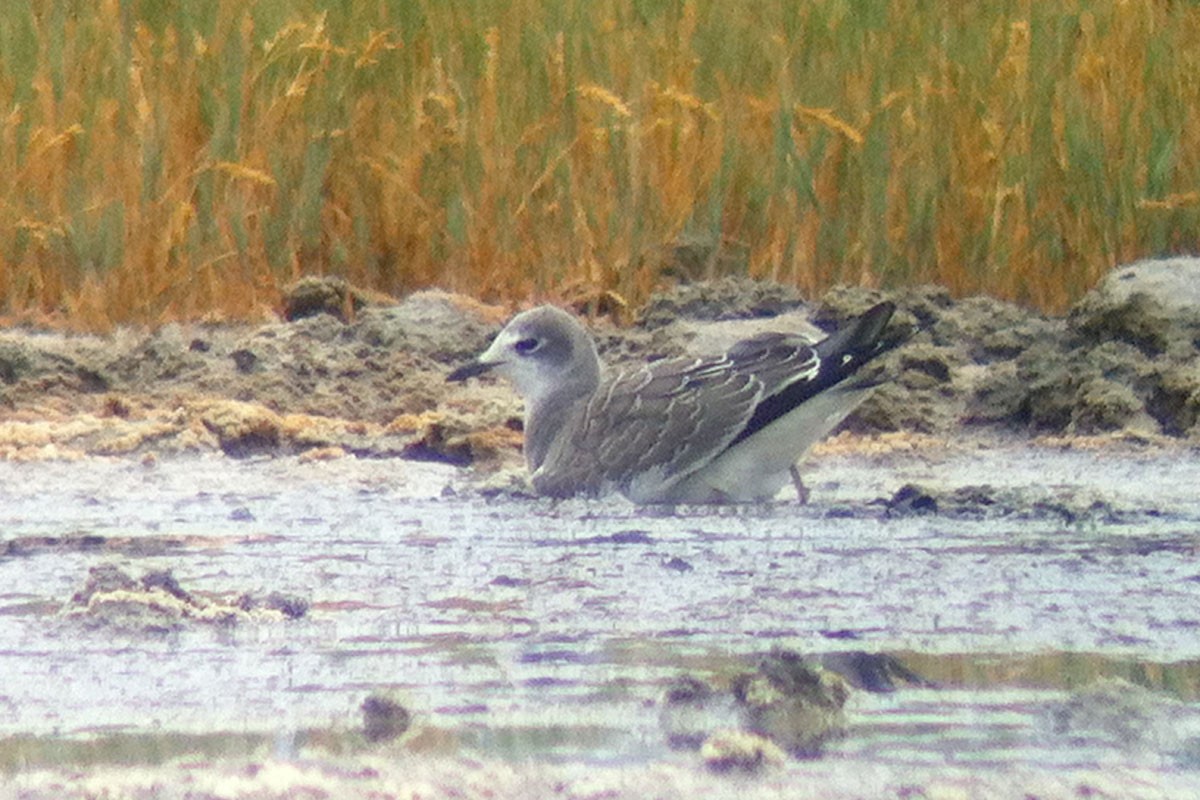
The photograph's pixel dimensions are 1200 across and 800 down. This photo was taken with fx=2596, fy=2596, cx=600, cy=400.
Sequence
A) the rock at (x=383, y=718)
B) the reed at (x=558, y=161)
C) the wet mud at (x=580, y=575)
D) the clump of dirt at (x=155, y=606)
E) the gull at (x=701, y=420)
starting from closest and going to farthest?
the wet mud at (x=580, y=575) < the rock at (x=383, y=718) < the clump of dirt at (x=155, y=606) < the gull at (x=701, y=420) < the reed at (x=558, y=161)

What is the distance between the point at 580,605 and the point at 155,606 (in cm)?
92

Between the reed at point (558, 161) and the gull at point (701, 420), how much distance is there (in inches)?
61.1

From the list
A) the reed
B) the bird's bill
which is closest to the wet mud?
the bird's bill

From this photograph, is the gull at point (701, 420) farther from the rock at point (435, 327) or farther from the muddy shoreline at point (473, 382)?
the rock at point (435, 327)

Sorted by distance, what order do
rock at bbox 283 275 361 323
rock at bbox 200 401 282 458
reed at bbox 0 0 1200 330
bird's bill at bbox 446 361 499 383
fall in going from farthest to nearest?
1. reed at bbox 0 0 1200 330
2. rock at bbox 283 275 361 323
3. rock at bbox 200 401 282 458
4. bird's bill at bbox 446 361 499 383

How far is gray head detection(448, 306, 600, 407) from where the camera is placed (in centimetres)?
789

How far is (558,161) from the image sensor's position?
958 centimetres

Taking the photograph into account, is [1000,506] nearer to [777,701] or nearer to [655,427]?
[655,427]

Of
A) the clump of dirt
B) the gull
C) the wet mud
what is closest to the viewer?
the wet mud

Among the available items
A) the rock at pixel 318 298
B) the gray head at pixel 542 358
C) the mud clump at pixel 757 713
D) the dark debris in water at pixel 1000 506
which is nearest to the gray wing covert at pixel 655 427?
the gray head at pixel 542 358

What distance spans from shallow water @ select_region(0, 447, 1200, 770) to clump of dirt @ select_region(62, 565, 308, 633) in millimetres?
49

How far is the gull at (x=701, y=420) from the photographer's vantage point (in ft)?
24.5

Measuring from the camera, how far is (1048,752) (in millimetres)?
4398

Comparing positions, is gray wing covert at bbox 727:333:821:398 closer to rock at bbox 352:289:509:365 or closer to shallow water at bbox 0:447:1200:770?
shallow water at bbox 0:447:1200:770
